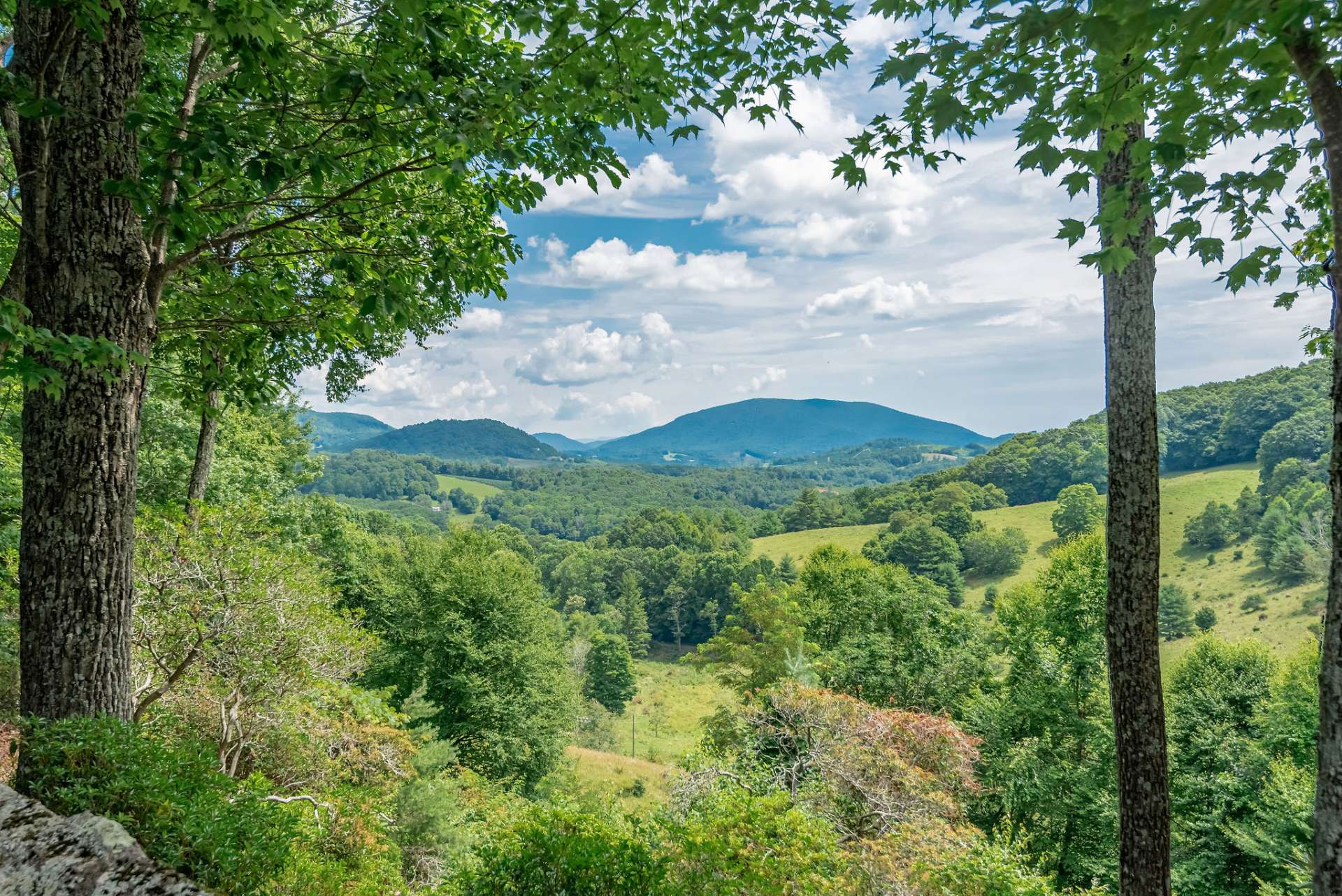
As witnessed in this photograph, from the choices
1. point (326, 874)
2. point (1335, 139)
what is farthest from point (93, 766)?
point (1335, 139)

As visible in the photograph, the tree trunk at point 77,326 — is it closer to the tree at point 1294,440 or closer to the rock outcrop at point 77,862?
the rock outcrop at point 77,862

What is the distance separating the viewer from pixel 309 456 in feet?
65.3

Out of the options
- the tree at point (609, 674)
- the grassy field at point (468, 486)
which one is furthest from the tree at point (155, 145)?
the grassy field at point (468, 486)

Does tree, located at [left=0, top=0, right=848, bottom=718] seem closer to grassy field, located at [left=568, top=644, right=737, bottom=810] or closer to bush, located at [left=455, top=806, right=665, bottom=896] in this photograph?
bush, located at [left=455, top=806, right=665, bottom=896]

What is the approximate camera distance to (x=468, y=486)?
166 meters

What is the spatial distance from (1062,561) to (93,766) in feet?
79.9

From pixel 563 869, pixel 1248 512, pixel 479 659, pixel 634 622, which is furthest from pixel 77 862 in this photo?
pixel 634 622

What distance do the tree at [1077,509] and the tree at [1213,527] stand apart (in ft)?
27.4

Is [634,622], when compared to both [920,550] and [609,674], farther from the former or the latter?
[920,550]

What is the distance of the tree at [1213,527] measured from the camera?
49.6 metres

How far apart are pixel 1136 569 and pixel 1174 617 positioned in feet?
152

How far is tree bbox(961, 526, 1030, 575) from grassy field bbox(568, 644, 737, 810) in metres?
29.4

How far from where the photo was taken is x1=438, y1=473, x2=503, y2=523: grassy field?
15638 cm

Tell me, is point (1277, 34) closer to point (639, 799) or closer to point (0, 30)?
point (0, 30)
